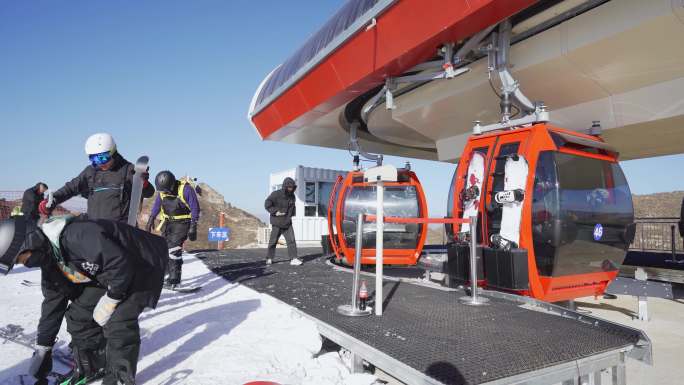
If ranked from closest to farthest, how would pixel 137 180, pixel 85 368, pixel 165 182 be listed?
1. pixel 85 368
2. pixel 137 180
3. pixel 165 182

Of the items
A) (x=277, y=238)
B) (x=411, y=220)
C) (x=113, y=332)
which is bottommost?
(x=113, y=332)

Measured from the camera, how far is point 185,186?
254 inches

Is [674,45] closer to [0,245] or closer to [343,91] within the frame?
[343,91]

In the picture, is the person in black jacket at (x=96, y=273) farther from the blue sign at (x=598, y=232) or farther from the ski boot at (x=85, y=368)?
the blue sign at (x=598, y=232)

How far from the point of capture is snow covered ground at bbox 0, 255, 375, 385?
2.99 metres

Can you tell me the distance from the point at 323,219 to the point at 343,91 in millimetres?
8769

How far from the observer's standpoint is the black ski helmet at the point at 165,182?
6.11 meters

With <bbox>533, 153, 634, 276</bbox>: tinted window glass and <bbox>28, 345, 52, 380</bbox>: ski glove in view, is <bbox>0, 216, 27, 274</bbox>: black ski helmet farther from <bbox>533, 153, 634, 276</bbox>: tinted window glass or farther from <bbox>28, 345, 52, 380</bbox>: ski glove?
<bbox>533, 153, 634, 276</bbox>: tinted window glass

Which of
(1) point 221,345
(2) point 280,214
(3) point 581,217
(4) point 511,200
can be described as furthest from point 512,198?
(2) point 280,214

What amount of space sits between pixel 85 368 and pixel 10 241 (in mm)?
1073

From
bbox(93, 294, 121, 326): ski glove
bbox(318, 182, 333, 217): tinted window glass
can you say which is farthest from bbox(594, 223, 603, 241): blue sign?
bbox(318, 182, 333, 217): tinted window glass

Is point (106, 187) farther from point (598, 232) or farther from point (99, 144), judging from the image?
point (598, 232)

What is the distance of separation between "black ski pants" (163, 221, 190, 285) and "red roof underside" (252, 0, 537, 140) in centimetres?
452

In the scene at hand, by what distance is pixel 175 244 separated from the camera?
6.24 m
